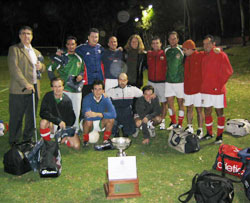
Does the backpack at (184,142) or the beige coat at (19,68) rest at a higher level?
the beige coat at (19,68)

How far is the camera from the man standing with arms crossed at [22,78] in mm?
6223

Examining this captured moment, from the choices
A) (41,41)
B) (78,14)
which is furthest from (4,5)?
(78,14)

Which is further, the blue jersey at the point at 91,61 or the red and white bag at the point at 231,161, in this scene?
the blue jersey at the point at 91,61

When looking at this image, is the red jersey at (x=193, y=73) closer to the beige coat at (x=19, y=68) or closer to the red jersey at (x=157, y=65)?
the red jersey at (x=157, y=65)

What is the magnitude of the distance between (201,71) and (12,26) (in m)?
62.3

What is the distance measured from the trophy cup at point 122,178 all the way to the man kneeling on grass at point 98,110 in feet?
7.67

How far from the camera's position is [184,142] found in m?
6.33

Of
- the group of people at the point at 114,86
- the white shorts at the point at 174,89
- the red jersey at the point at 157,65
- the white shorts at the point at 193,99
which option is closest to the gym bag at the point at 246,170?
the group of people at the point at 114,86

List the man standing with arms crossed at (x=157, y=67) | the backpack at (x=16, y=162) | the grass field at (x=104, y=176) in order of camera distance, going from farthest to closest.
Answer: the man standing with arms crossed at (x=157, y=67) < the backpack at (x=16, y=162) < the grass field at (x=104, y=176)

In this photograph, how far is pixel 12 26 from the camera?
62406mm

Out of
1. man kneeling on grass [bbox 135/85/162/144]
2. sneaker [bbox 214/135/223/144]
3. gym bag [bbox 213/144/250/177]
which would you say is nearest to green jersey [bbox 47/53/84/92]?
man kneeling on grass [bbox 135/85/162/144]

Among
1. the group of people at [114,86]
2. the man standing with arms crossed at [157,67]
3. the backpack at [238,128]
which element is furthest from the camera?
the man standing with arms crossed at [157,67]

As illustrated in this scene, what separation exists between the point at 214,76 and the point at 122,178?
10.8 ft

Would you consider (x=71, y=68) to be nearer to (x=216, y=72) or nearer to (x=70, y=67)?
(x=70, y=67)
